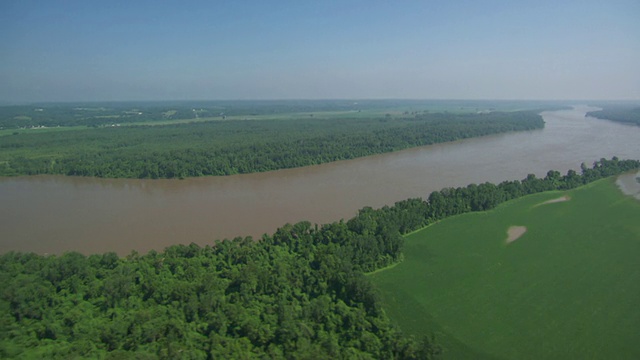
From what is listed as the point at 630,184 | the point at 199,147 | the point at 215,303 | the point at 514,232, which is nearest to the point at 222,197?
the point at 215,303

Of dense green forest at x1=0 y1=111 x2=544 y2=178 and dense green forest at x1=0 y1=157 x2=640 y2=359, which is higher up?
dense green forest at x1=0 y1=111 x2=544 y2=178

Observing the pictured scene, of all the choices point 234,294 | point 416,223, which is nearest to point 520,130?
point 416,223

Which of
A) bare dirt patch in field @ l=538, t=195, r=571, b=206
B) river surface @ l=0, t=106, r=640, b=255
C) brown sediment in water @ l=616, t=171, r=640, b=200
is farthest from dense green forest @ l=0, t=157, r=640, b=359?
brown sediment in water @ l=616, t=171, r=640, b=200

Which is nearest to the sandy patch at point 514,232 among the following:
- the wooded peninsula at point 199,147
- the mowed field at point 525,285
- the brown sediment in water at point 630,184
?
the mowed field at point 525,285

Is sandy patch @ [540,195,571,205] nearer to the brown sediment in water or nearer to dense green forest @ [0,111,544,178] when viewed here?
the brown sediment in water

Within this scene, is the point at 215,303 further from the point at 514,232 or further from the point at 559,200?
the point at 559,200

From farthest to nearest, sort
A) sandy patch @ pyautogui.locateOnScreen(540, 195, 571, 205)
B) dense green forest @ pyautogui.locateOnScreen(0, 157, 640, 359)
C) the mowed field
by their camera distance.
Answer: sandy patch @ pyautogui.locateOnScreen(540, 195, 571, 205)
the mowed field
dense green forest @ pyautogui.locateOnScreen(0, 157, 640, 359)
